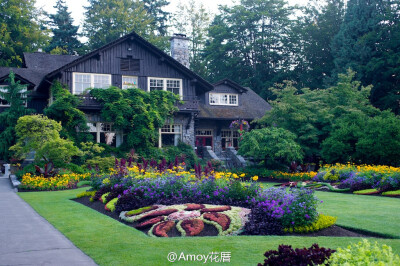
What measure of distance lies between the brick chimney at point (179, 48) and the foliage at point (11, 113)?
38.4ft

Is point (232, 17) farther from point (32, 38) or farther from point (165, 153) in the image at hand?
point (165, 153)

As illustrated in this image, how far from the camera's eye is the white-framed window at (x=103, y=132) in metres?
27.6

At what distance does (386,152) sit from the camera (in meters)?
22.1

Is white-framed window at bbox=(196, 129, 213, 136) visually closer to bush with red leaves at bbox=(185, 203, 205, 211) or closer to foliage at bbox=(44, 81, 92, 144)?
foliage at bbox=(44, 81, 92, 144)

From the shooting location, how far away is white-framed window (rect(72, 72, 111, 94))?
90.2ft

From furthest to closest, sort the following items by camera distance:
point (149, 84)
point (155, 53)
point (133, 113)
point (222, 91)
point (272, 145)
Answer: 1. point (222, 91)
2. point (155, 53)
3. point (149, 84)
4. point (133, 113)
5. point (272, 145)

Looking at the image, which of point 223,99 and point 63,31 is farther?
point 63,31

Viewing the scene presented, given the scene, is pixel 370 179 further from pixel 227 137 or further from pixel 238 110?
pixel 227 137

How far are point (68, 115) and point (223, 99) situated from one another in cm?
1348

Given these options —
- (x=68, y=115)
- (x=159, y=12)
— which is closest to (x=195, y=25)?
(x=159, y=12)

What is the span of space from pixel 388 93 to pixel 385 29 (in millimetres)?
5885

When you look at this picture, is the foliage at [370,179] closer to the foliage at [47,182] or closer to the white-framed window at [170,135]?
the foliage at [47,182]

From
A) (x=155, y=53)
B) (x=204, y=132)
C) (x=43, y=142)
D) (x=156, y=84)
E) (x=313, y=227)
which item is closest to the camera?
(x=313, y=227)

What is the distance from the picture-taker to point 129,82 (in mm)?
29047
